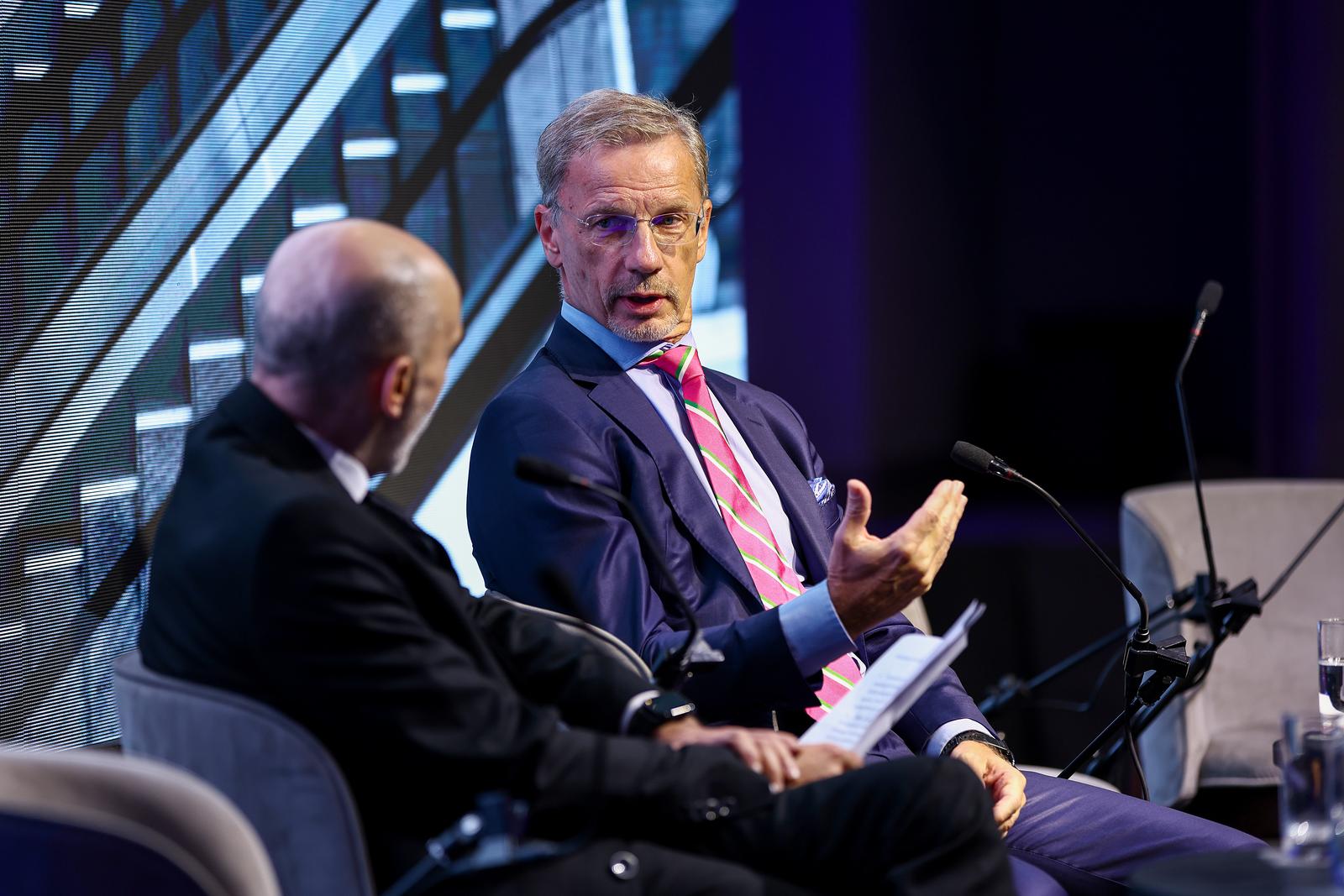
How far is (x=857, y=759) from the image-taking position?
5.42 feet

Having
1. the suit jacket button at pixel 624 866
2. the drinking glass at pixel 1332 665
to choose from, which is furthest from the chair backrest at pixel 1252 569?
the suit jacket button at pixel 624 866

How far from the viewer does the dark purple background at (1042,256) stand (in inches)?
182

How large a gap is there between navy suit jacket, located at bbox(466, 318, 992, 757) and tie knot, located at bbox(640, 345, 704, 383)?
0.08 m

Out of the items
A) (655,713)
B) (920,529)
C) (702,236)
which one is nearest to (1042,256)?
(702,236)

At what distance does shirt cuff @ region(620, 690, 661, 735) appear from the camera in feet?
5.65

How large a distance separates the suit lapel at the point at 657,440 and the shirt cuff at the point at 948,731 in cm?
34

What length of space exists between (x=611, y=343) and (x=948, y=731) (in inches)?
32.2

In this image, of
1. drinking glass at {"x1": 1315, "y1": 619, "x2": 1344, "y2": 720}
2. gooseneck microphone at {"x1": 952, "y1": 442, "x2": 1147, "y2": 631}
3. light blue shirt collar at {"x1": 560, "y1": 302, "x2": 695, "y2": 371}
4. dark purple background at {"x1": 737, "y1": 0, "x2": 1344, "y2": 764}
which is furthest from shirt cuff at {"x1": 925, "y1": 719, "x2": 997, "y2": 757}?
dark purple background at {"x1": 737, "y1": 0, "x2": 1344, "y2": 764}

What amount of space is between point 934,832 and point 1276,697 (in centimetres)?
209

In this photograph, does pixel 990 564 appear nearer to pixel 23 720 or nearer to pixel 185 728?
pixel 23 720

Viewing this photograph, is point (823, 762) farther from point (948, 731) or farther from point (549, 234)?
point (549, 234)

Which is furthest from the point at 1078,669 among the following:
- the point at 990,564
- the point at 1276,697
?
the point at 1276,697

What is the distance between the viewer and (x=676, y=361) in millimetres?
2393

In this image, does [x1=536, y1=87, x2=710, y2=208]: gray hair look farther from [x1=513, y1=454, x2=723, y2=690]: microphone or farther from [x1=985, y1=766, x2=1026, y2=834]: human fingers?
[x1=985, y1=766, x2=1026, y2=834]: human fingers
